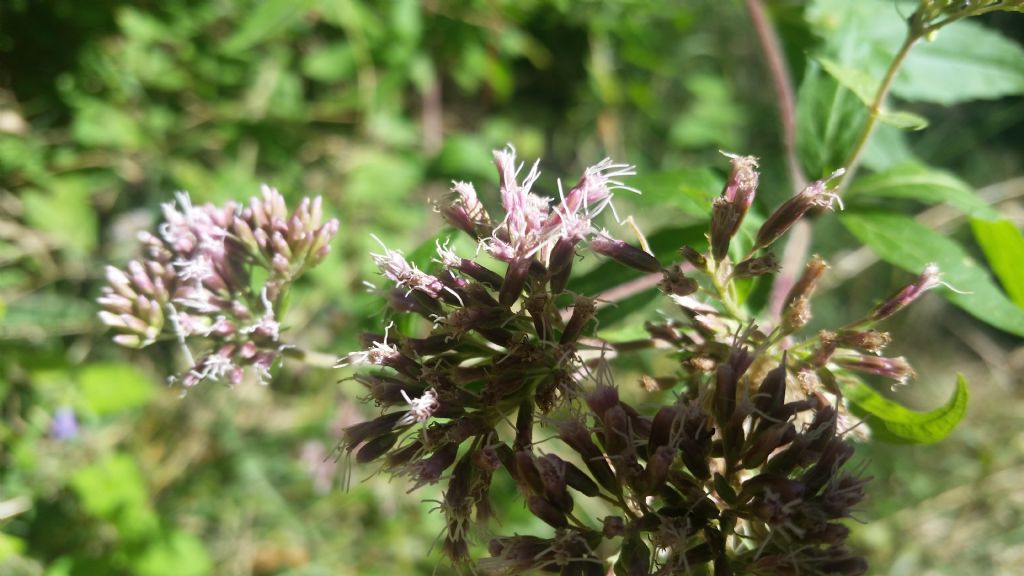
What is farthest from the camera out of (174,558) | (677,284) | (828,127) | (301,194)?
(301,194)

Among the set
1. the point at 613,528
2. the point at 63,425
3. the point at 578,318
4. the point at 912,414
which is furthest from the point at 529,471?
the point at 63,425

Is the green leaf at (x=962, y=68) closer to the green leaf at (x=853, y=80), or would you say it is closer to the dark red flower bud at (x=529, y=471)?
the green leaf at (x=853, y=80)

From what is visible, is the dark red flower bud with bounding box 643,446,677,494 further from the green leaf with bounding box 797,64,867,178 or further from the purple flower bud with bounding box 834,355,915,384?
the green leaf with bounding box 797,64,867,178

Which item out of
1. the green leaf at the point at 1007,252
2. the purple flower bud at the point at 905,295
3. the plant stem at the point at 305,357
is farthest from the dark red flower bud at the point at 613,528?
the green leaf at the point at 1007,252

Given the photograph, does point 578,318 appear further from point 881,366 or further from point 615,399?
point 881,366

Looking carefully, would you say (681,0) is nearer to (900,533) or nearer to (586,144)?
(586,144)

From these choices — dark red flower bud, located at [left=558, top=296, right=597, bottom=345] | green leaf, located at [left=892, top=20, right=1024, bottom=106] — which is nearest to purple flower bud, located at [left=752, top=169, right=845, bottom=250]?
dark red flower bud, located at [left=558, top=296, right=597, bottom=345]
